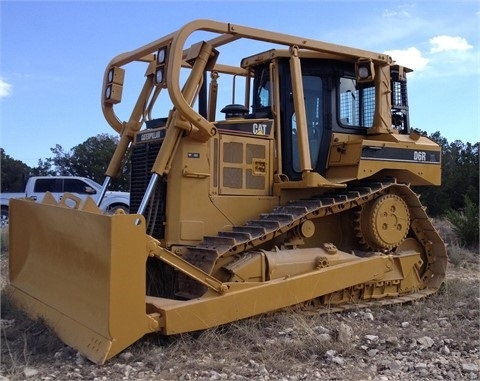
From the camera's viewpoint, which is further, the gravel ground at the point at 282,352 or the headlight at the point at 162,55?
the headlight at the point at 162,55

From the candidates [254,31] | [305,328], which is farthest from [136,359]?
[254,31]

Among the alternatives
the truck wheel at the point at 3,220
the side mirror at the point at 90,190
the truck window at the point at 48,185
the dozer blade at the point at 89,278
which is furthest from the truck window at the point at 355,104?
the truck window at the point at 48,185

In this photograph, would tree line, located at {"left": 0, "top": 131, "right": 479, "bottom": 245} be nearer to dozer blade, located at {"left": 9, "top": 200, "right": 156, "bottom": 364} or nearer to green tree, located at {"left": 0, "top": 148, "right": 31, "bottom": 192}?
green tree, located at {"left": 0, "top": 148, "right": 31, "bottom": 192}

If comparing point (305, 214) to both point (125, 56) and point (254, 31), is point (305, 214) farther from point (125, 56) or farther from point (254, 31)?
point (125, 56)

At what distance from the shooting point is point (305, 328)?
5.68 metres

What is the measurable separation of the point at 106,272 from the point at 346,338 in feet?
7.50

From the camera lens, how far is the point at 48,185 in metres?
20.2

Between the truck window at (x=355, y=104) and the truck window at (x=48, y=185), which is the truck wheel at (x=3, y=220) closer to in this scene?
the truck window at (x=48, y=185)

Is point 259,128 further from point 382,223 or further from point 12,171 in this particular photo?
point 12,171

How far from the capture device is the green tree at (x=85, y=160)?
100.0ft

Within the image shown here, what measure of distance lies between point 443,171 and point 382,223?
17665 mm

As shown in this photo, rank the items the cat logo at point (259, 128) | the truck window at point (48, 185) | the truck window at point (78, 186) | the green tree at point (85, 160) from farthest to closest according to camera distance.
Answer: the green tree at point (85, 160) < the truck window at point (48, 185) < the truck window at point (78, 186) < the cat logo at point (259, 128)

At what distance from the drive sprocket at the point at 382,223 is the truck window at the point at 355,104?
3.47 ft

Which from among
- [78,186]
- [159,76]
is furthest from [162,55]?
[78,186]
